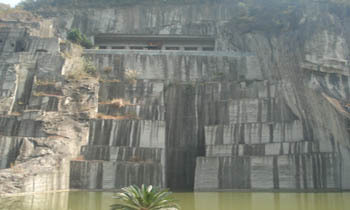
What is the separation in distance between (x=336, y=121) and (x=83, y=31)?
34.1 m

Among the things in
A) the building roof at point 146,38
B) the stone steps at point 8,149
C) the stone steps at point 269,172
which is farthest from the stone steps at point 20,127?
the building roof at point 146,38

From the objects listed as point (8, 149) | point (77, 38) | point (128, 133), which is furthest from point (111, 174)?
point (77, 38)

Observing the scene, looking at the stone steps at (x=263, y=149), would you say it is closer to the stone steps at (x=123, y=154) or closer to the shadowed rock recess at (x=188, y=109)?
the shadowed rock recess at (x=188, y=109)

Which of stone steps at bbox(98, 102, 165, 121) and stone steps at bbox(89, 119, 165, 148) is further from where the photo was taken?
stone steps at bbox(98, 102, 165, 121)

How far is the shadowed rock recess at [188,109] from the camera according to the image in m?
24.0

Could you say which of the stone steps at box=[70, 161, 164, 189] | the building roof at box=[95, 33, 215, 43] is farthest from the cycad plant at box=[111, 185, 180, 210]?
the building roof at box=[95, 33, 215, 43]

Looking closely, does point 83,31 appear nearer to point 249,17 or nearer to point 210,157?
point 249,17

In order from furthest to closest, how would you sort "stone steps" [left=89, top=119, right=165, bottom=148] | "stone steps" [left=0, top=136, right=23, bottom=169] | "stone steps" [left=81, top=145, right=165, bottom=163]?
"stone steps" [left=89, top=119, right=165, bottom=148] → "stone steps" [left=81, top=145, right=165, bottom=163] → "stone steps" [left=0, top=136, right=23, bottom=169]

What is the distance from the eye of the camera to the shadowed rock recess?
24.0 metres

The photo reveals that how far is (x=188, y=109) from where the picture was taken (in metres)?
31.8

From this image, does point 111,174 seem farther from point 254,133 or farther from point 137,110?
point 254,133

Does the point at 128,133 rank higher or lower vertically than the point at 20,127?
lower

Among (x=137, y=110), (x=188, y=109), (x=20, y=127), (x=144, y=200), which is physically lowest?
(x=144, y=200)

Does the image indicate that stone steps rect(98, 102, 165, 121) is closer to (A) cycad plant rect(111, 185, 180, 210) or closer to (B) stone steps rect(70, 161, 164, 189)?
(B) stone steps rect(70, 161, 164, 189)
